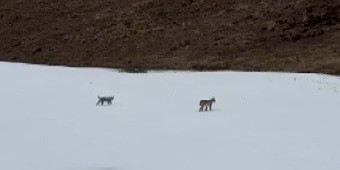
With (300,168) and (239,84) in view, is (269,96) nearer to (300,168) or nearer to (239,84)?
(239,84)

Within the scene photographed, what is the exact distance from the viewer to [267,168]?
1115 centimetres

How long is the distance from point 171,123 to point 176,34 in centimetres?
2400

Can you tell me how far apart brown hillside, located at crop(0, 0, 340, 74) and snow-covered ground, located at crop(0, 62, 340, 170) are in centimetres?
870

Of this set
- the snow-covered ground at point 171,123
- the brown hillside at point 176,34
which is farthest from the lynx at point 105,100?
the brown hillside at point 176,34

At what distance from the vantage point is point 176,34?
129ft

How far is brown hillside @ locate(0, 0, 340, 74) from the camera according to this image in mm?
34219

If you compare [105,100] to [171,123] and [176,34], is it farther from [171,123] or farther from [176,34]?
[176,34]

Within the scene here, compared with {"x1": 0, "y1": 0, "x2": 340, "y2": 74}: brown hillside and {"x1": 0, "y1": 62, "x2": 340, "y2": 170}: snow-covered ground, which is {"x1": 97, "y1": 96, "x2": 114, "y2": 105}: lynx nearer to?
{"x1": 0, "y1": 62, "x2": 340, "y2": 170}: snow-covered ground

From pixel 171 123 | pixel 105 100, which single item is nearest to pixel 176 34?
pixel 105 100

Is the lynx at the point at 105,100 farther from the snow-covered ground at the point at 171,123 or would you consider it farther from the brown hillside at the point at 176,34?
the brown hillside at the point at 176,34

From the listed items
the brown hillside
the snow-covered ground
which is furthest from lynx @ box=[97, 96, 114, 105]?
the brown hillside

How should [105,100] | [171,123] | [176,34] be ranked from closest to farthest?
[171,123] < [105,100] < [176,34]

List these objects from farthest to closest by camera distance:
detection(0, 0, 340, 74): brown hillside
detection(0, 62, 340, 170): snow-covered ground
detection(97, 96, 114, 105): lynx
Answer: detection(0, 0, 340, 74): brown hillside, detection(97, 96, 114, 105): lynx, detection(0, 62, 340, 170): snow-covered ground

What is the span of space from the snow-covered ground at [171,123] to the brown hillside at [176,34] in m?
8.70
